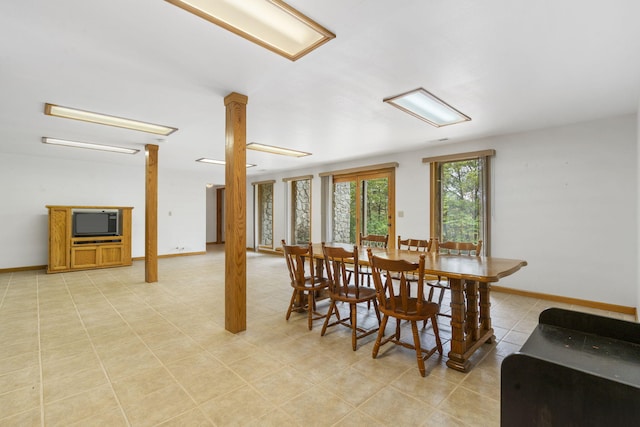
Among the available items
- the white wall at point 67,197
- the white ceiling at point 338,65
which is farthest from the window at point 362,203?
the white wall at point 67,197

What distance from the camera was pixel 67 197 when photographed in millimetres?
6562

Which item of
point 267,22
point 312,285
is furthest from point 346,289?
point 267,22

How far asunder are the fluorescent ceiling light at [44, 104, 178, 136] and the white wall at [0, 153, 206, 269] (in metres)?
3.65

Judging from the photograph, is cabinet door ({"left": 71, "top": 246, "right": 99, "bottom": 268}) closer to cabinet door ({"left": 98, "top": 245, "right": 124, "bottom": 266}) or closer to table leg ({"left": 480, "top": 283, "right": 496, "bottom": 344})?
cabinet door ({"left": 98, "top": 245, "right": 124, "bottom": 266})

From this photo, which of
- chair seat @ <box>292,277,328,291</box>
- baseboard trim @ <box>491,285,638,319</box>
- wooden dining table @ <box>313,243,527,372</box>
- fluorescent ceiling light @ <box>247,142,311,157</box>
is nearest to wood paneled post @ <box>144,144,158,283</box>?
fluorescent ceiling light @ <box>247,142,311,157</box>

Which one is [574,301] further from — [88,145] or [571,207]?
[88,145]

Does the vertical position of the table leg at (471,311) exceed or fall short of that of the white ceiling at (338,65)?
it falls short

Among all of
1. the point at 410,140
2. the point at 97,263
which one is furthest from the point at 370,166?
the point at 97,263

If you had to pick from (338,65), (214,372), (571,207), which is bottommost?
(214,372)

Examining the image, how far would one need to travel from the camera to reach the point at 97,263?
629 cm

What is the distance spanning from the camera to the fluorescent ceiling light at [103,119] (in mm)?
3430

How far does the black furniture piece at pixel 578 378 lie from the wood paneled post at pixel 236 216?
242cm

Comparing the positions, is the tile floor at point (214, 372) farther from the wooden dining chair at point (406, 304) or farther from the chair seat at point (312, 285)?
the chair seat at point (312, 285)

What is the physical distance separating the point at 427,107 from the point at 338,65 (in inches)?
57.4
